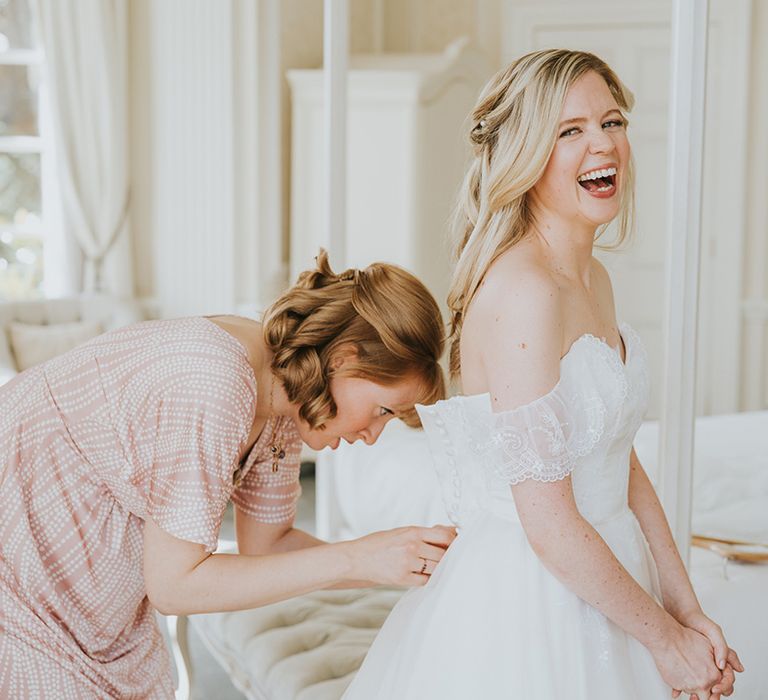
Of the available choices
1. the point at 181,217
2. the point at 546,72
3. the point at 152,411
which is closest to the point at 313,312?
the point at 152,411

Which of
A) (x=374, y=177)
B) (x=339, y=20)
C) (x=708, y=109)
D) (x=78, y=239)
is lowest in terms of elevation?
(x=78, y=239)

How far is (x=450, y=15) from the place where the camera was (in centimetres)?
467

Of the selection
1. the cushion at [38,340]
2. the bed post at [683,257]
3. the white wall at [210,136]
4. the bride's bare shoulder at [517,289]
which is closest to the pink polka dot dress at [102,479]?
the bride's bare shoulder at [517,289]

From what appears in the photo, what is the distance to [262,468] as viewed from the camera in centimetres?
180

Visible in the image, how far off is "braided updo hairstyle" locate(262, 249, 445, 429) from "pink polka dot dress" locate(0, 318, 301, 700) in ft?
0.27

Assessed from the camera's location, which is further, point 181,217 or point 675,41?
point 181,217

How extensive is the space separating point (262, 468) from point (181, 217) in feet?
11.8

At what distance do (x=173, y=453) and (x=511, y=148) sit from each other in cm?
63

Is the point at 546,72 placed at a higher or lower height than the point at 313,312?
higher

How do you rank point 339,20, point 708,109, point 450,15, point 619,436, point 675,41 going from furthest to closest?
point 450,15 → point 339,20 → point 708,109 → point 675,41 → point 619,436

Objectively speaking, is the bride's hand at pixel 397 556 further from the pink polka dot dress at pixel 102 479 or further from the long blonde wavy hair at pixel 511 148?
the long blonde wavy hair at pixel 511 148

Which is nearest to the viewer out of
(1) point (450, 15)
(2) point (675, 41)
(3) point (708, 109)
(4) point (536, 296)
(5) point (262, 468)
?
(4) point (536, 296)

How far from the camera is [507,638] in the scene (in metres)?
1.51

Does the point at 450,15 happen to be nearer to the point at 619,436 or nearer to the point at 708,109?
the point at 708,109
